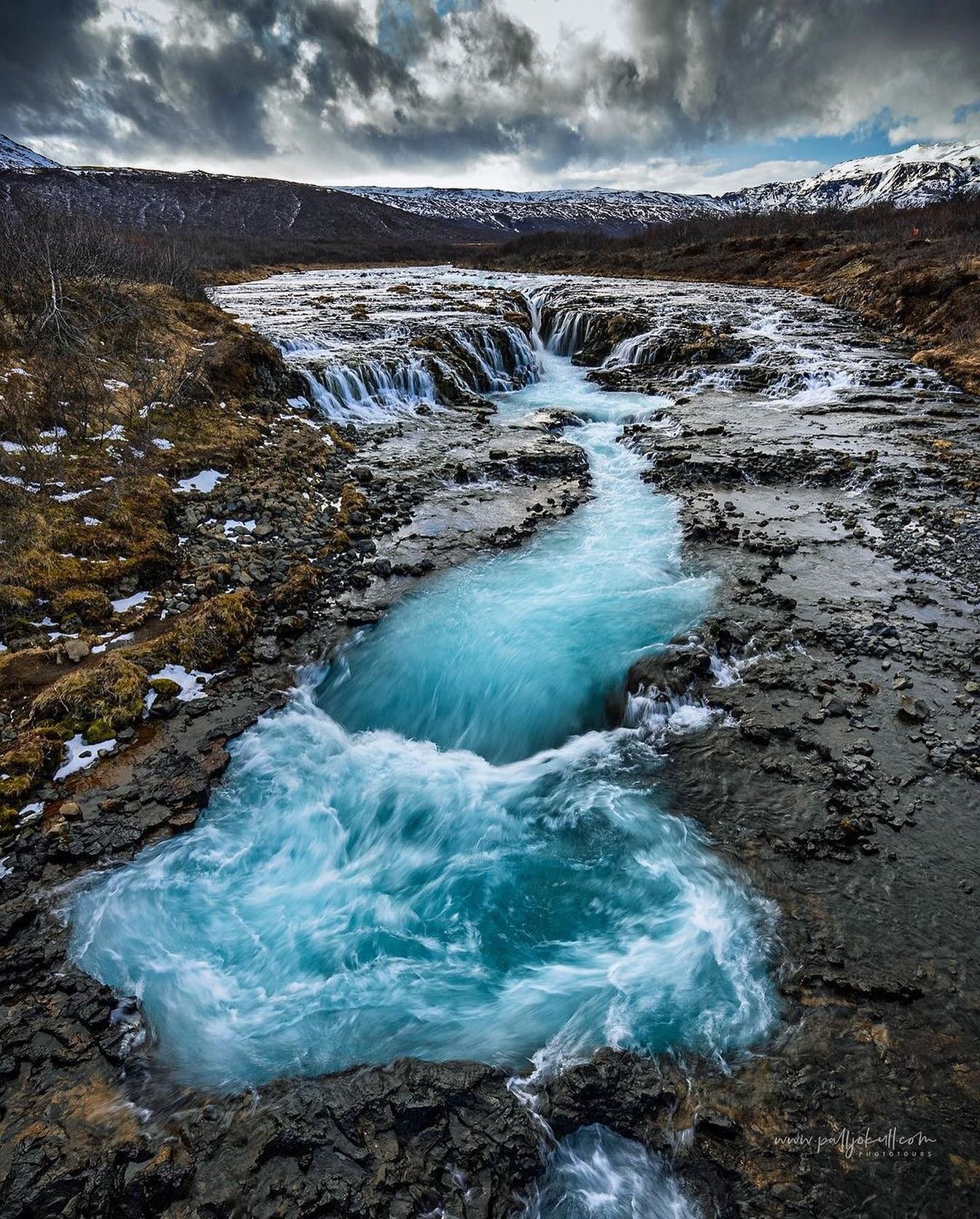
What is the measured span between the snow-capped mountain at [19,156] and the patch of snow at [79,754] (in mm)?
227754

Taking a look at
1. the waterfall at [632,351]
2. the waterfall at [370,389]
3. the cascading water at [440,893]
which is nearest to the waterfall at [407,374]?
the waterfall at [370,389]

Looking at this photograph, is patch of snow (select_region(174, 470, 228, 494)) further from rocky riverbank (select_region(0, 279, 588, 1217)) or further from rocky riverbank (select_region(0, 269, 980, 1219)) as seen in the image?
rocky riverbank (select_region(0, 269, 980, 1219))

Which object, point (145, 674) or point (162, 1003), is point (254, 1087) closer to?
point (162, 1003)

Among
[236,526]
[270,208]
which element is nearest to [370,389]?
[236,526]

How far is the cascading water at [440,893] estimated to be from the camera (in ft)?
15.1

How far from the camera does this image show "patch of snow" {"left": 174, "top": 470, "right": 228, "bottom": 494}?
1163cm

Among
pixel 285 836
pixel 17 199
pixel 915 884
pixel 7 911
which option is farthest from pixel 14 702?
pixel 17 199

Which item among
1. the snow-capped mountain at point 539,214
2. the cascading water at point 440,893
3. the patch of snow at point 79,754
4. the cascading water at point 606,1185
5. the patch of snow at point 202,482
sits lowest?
the cascading water at point 606,1185

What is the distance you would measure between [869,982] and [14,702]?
8741 millimetres

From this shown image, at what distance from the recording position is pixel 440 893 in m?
5.90

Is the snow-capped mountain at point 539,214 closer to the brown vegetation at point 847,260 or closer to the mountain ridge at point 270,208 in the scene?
the mountain ridge at point 270,208

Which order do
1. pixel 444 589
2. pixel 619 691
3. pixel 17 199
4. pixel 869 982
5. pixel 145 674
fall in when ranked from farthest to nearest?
pixel 17 199 < pixel 444 589 < pixel 619 691 < pixel 145 674 < pixel 869 982

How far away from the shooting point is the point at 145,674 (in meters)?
7.34

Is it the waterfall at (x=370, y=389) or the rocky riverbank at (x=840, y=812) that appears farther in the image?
the waterfall at (x=370, y=389)
